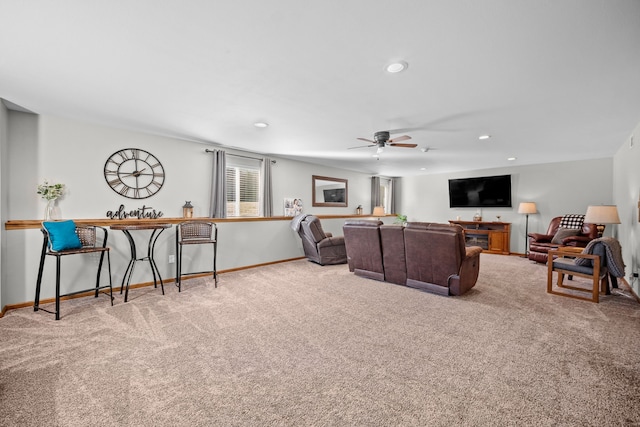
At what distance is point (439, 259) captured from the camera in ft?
11.8

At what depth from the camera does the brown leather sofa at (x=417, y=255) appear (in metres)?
3.49

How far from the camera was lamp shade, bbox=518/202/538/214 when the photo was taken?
6.64m

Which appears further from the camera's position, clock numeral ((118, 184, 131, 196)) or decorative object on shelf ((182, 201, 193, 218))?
decorative object on shelf ((182, 201, 193, 218))

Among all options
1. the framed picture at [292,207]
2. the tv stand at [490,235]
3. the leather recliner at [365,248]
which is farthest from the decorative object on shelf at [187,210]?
the tv stand at [490,235]

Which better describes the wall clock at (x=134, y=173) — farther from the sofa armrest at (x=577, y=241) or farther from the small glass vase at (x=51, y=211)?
the sofa armrest at (x=577, y=241)

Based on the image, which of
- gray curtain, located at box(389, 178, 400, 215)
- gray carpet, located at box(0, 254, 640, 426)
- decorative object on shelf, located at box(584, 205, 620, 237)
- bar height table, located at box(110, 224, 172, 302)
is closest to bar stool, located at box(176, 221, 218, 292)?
bar height table, located at box(110, 224, 172, 302)

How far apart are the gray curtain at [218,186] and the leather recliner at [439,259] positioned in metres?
3.27

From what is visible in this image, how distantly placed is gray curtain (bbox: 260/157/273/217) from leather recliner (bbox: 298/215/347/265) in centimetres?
80

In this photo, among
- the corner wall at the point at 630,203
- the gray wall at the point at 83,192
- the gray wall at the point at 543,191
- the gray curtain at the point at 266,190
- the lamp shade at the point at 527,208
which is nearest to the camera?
the gray wall at the point at 83,192

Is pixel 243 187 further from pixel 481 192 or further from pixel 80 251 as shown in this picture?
pixel 481 192

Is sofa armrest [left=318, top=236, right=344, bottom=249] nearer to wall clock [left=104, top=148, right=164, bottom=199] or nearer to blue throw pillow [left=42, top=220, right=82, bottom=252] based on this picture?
wall clock [left=104, top=148, right=164, bottom=199]

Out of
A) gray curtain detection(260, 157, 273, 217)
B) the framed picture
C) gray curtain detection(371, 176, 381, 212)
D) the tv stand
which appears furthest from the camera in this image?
gray curtain detection(371, 176, 381, 212)

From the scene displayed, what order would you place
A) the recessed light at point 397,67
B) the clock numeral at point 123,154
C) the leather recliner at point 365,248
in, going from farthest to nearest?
the leather recliner at point 365,248, the clock numeral at point 123,154, the recessed light at point 397,67

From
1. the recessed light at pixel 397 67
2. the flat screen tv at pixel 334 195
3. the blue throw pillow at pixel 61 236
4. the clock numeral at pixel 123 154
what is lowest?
the blue throw pillow at pixel 61 236
